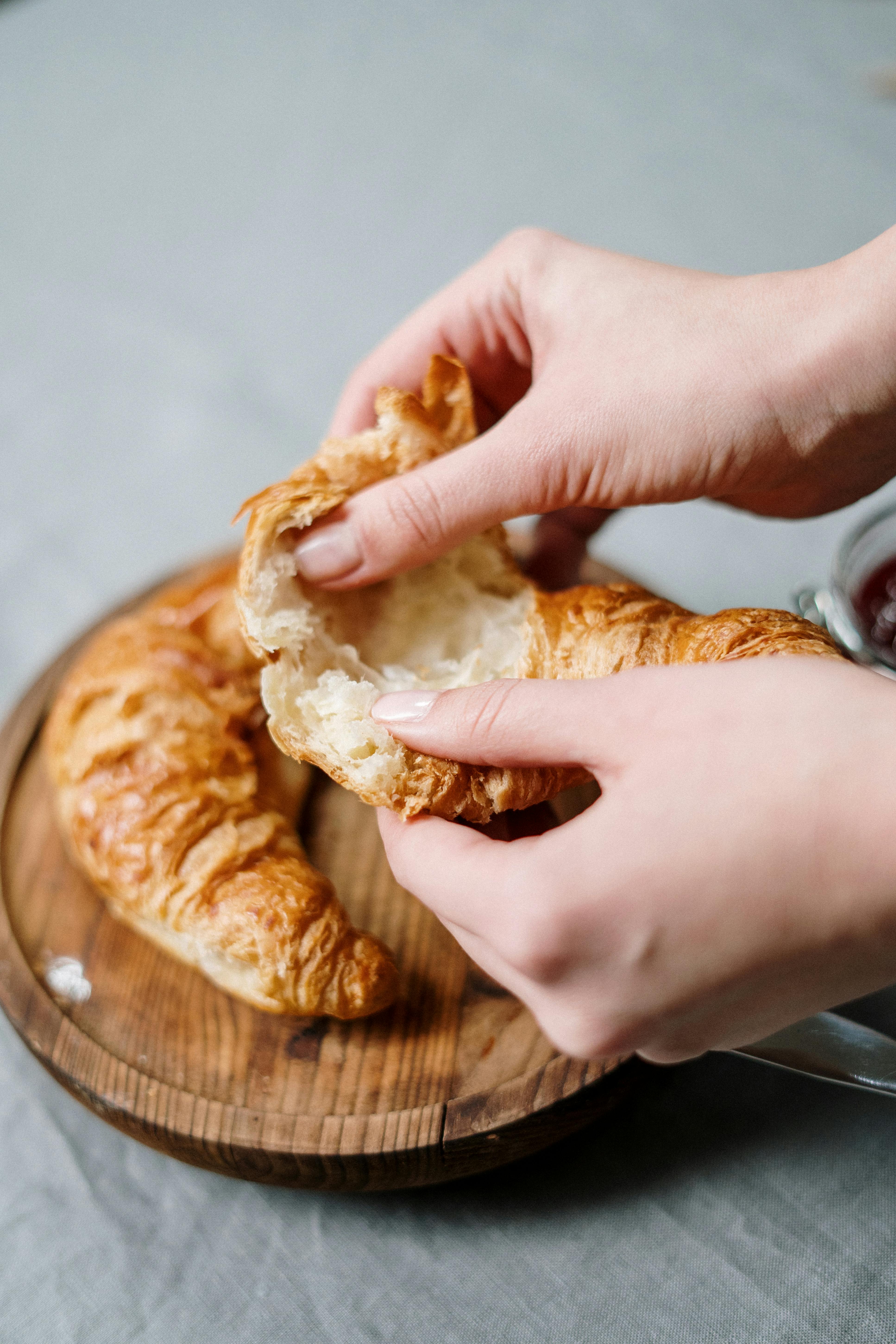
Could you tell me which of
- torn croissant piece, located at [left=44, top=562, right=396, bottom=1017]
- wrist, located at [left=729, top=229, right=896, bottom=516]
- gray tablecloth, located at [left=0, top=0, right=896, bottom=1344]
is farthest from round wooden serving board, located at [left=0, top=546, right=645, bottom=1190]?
wrist, located at [left=729, top=229, right=896, bottom=516]

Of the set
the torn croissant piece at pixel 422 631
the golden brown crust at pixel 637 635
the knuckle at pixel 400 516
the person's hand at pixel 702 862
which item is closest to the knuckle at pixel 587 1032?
the person's hand at pixel 702 862

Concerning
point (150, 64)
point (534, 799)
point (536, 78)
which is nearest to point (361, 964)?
point (534, 799)

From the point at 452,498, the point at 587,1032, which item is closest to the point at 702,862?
the point at 587,1032

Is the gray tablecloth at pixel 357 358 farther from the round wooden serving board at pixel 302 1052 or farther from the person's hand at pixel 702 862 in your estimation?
the person's hand at pixel 702 862

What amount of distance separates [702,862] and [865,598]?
1.21m

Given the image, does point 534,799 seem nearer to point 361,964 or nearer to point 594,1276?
point 361,964

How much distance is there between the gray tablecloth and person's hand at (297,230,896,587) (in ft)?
3.63

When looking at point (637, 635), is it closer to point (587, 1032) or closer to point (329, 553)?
point (329, 553)

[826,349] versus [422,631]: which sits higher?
[826,349]

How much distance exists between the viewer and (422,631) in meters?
2.07

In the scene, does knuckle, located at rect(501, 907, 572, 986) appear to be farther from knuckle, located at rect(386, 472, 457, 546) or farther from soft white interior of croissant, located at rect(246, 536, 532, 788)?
knuckle, located at rect(386, 472, 457, 546)

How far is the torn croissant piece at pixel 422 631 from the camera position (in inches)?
Answer: 67.2

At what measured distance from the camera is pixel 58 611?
3.02m

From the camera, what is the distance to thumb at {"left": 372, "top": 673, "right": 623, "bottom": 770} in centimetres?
140
